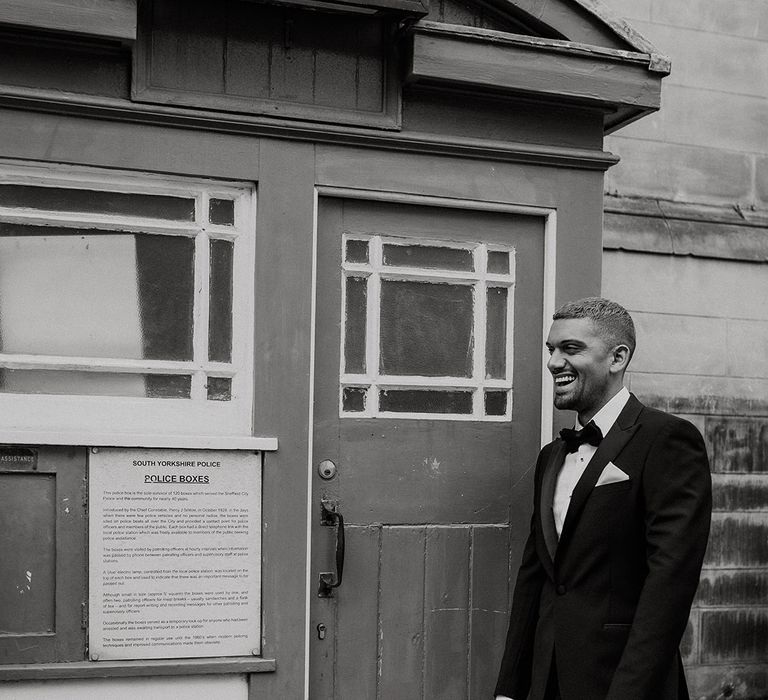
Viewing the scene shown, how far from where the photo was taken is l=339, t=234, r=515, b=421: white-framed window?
4.31m

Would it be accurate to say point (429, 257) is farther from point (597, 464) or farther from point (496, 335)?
point (597, 464)

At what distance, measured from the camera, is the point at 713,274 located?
5598mm

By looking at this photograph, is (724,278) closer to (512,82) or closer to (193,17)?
(512,82)

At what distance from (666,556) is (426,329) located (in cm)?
141

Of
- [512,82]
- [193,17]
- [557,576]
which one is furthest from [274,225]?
[557,576]

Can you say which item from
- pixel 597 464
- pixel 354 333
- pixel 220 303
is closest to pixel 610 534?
pixel 597 464

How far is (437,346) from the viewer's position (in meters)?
4.39

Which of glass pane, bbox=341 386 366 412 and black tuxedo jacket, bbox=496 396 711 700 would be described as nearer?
black tuxedo jacket, bbox=496 396 711 700

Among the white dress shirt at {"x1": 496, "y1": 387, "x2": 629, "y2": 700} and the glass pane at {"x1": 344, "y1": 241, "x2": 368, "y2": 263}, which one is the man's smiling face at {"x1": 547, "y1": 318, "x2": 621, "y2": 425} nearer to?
the white dress shirt at {"x1": 496, "y1": 387, "x2": 629, "y2": 700}

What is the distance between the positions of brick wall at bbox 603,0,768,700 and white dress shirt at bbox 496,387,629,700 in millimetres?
1794

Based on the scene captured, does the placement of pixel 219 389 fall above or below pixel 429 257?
below

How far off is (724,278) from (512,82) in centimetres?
192

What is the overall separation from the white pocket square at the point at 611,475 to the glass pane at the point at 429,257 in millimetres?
1204

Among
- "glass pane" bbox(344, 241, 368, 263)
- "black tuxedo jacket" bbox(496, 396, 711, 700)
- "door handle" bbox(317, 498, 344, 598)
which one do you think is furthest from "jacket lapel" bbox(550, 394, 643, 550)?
"glass pane" bbox(344, 241, 368, 263)
